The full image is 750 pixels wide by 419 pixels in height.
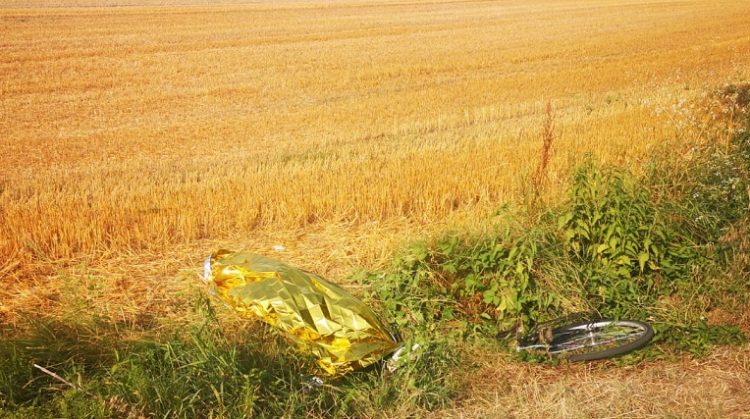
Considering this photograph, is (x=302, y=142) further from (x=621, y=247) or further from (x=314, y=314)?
(x=314, y=314)

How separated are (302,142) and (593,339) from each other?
673 centimetres

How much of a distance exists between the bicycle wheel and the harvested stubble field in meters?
0.22

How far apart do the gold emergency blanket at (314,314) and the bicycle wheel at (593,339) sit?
107cm

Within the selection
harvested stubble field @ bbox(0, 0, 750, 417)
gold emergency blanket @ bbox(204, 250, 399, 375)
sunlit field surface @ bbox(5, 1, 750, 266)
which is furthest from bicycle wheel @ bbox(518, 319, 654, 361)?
sunlit field surface @ bbox(5, 1, 750, 266)

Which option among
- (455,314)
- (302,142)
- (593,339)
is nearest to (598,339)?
(593,339)

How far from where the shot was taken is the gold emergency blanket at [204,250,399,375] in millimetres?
4391

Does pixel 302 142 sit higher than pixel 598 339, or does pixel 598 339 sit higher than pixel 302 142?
pixel 302 142

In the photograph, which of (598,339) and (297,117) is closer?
(598,339)

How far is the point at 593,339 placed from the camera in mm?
4945

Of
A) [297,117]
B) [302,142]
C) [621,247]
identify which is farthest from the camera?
[297,117]

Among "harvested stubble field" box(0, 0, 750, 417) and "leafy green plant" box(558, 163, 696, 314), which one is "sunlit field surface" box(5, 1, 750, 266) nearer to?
"harvested stubble field" box(0, 0, 750, 417)

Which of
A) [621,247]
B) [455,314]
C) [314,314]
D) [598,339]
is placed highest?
[314,314]

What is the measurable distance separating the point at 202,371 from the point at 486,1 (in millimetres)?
45208

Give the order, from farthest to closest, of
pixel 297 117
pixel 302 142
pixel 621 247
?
1. pixel 297 117
2. pixel 302 142
3. pixel 621 247
